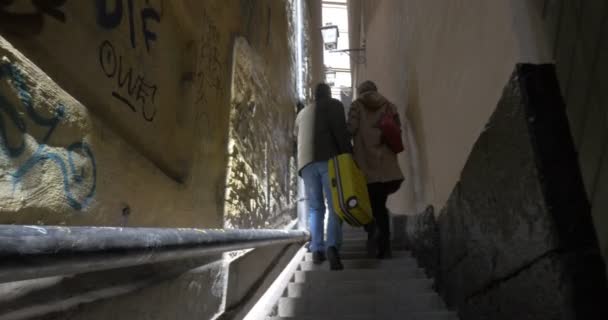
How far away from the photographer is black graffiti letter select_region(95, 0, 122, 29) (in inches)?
42.9

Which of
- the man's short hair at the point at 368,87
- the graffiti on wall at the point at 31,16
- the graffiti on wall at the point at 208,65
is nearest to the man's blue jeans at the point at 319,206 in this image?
the man's short hair at the point at 368,87

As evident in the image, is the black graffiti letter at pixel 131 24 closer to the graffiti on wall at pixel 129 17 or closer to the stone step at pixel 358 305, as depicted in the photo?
the graffiti on wall at pixel 129 17

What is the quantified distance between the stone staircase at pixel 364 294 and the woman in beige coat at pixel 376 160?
0.66ft

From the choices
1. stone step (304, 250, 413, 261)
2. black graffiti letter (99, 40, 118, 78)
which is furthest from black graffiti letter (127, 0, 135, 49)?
stone step (304, 250, 413, 261)

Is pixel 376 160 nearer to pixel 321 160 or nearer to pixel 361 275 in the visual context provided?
pixel 321 160

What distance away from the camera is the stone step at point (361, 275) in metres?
2.51

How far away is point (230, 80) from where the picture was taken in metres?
2.14

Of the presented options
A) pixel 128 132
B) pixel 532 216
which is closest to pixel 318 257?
pixel 532 216

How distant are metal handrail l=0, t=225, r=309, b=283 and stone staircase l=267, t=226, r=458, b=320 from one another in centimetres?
119

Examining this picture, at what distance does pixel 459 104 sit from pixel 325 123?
107 cm

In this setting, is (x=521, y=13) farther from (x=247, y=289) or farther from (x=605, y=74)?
(x=247, y=289)

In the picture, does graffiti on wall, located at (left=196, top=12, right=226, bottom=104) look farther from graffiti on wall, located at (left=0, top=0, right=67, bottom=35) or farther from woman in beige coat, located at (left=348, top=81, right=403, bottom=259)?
woman in beige coat, located at (left=348, top=81, right=403, bottom=259)

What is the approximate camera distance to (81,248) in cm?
72

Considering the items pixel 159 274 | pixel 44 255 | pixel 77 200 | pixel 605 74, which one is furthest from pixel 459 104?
pixel 44 255
